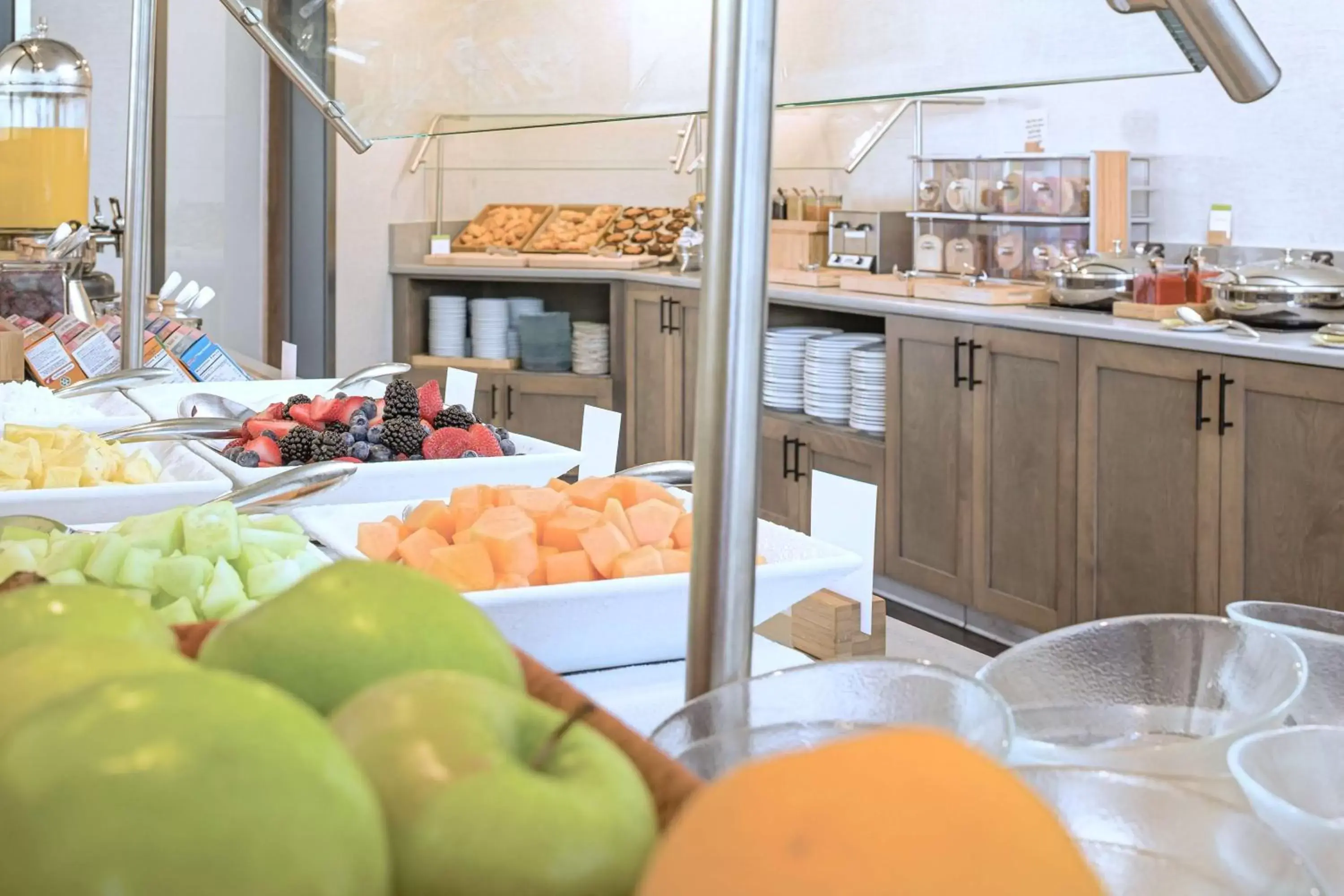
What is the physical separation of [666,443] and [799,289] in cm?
88

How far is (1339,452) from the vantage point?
9.74 ft

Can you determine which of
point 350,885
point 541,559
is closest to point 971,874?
point 350,885

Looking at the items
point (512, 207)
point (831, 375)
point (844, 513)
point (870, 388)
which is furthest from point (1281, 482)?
point (512, 207)

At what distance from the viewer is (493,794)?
0.31 metres

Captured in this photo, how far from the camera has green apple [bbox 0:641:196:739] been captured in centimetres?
36

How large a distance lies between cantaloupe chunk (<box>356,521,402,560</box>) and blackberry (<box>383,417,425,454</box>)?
0.52 m

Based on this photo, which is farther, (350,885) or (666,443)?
(666,443)

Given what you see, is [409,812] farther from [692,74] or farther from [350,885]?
[692,74]

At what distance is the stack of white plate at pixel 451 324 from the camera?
18.7 ft

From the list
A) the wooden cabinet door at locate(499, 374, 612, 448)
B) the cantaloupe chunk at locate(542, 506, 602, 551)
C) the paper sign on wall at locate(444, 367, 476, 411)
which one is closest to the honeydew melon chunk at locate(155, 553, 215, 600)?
the cantaloupe chunk at locate(542, 506, 602, 551)

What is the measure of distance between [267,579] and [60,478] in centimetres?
59

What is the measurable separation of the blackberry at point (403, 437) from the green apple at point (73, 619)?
4.15ft

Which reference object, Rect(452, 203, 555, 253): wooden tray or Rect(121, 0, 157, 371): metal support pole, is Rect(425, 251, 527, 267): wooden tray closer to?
Rect(452, 203, 555, 253): wooden tray

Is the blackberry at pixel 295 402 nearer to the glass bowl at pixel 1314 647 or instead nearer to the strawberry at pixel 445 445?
the strawberry at pixel 445 445
